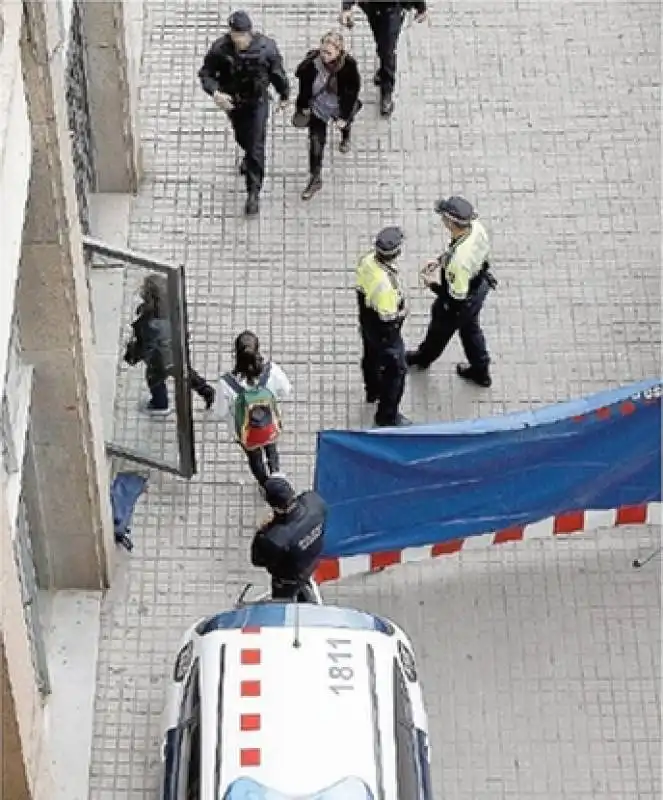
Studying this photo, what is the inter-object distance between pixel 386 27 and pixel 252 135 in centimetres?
171

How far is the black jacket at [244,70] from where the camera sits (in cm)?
1365

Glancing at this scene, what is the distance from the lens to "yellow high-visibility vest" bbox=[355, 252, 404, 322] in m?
12.2

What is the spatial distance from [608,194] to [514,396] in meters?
2.37

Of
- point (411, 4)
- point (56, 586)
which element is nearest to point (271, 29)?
point (411, 4)

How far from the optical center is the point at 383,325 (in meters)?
12.5

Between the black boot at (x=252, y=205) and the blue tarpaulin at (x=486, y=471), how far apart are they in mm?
3693

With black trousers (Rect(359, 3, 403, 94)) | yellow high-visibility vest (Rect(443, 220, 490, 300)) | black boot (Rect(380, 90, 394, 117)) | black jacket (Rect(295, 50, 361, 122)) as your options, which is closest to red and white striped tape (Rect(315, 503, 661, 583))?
yellow high-visibility vest (Rect(443, 220, 490, 300))

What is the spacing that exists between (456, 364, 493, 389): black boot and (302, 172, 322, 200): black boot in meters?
2.16

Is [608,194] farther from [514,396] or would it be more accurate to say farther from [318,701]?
[318,701]

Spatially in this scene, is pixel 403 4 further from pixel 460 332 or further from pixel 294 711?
pixel 294 711

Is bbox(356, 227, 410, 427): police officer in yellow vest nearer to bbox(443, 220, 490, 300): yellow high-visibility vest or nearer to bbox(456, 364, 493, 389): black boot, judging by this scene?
bbox(443, 220, 490, 300): yellow high-visibility vest

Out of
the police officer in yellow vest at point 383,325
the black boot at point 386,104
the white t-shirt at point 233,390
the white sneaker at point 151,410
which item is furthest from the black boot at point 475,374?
the black boot at point 386,104

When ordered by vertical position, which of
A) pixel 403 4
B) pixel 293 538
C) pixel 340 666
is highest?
pixel 403 4

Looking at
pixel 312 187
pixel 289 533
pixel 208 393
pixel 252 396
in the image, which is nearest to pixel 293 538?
pixel 289 533
